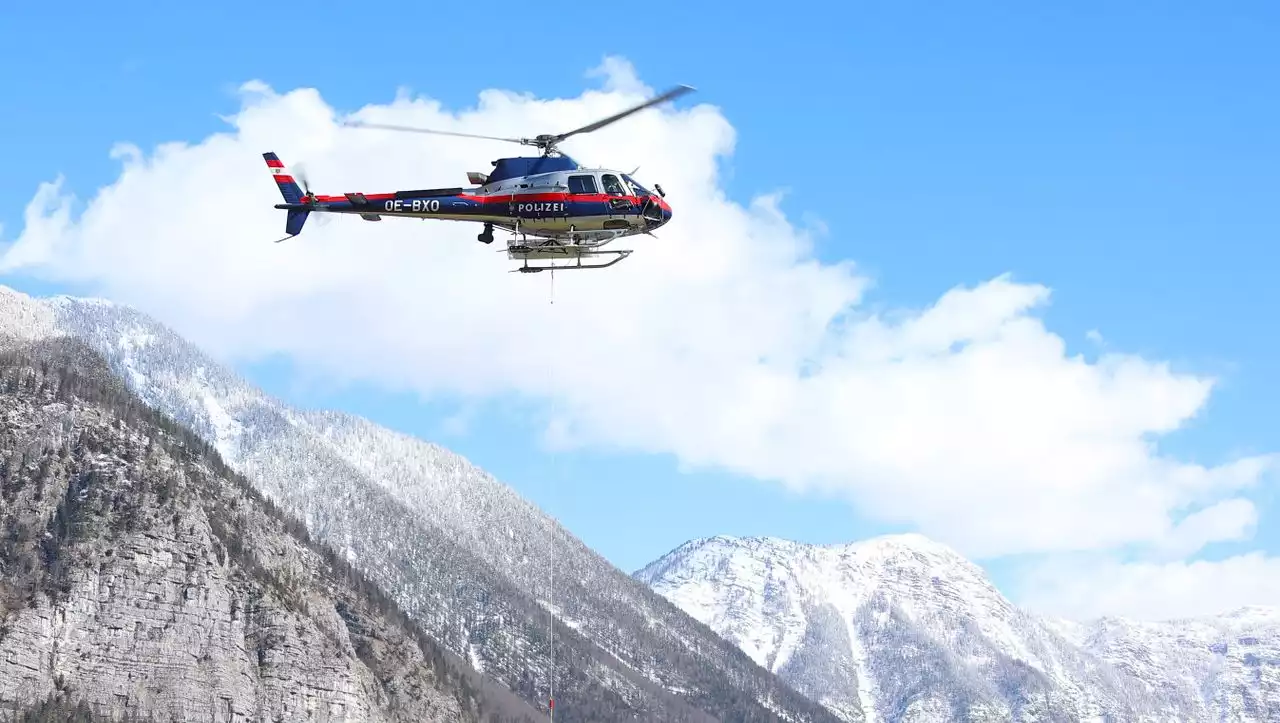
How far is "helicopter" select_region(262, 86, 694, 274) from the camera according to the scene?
315 ft

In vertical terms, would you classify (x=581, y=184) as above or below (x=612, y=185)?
below

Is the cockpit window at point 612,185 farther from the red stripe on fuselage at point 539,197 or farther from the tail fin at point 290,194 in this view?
the tail fin at point 290,194

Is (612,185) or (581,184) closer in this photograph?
(581,184)

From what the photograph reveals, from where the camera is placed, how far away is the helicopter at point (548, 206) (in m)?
96.0

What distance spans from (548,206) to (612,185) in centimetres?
369

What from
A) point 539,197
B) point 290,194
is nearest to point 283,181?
point 290,194

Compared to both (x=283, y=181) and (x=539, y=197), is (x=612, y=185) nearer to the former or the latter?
(x=539, y=197)

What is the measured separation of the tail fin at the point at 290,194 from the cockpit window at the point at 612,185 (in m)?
18.0

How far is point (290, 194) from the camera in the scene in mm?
103312

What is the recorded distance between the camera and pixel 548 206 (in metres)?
96.2

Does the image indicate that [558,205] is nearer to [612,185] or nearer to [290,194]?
[612,185]

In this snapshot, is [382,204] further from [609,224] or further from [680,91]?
[680,91]

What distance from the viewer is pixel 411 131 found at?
87.8 metres

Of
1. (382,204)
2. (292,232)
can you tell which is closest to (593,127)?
(382,204)
